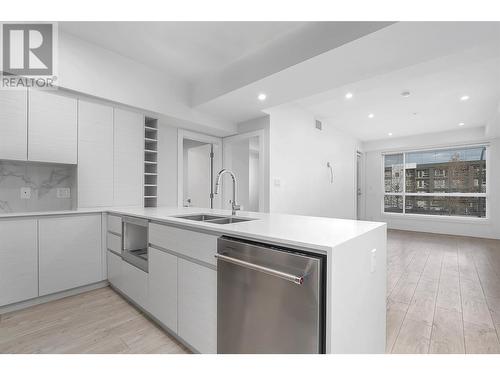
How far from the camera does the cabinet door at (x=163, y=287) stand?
170 centimetres

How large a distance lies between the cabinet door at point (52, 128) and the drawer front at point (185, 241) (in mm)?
1373

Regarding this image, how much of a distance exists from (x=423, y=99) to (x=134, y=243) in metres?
4.76

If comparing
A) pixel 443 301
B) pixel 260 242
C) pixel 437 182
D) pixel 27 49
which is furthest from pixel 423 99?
pixel 27 49

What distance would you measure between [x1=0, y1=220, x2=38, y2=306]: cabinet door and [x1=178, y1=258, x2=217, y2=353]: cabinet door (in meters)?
1.60

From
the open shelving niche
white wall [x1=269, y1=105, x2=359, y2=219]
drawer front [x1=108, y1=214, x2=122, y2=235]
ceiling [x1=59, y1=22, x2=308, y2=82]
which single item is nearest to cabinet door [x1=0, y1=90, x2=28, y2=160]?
ceiling [x1=59, y1=22, x2=308, y2=82]

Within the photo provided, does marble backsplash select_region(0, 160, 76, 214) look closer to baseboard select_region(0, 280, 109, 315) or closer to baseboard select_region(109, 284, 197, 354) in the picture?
baseboard select_region(0, 280, 109, 315)

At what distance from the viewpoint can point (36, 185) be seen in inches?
98.7

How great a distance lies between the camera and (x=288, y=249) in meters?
1.10

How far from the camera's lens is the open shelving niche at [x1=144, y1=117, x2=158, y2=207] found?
3.26 m

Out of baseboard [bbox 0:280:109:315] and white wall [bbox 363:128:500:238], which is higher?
white wall [bbox 363:128:500:238]

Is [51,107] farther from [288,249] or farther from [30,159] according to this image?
[288,249]

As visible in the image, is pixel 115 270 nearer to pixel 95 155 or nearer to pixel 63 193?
pixel 63 193
